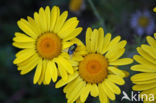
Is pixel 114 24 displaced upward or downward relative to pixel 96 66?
upward

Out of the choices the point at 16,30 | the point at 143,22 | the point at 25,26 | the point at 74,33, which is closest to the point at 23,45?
the point at 25,26

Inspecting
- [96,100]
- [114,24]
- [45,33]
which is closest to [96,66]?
[45,33]

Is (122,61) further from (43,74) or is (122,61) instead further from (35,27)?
(35,27)

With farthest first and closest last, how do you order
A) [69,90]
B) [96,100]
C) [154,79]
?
[96,100] < [69,90] < [154,79]

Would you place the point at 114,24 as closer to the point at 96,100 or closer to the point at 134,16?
the point at 134,16

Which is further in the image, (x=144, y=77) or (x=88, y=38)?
(x=88, y=38)

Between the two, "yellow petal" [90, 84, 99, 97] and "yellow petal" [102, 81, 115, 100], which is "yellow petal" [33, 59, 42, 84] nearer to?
"yellow petal" [90, 84, 99, 97]
